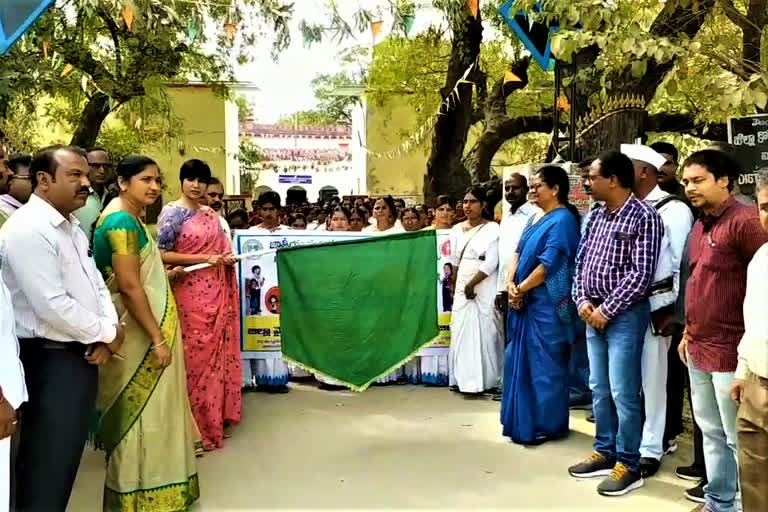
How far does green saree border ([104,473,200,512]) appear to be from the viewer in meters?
3.28

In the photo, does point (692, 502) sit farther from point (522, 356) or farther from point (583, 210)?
point (583, 210)

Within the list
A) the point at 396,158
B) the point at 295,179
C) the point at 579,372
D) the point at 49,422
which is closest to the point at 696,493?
the point at 579,372

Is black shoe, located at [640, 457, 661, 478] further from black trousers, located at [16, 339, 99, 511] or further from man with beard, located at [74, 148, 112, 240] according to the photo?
man with beard, located at [74, 148, 112, 240]

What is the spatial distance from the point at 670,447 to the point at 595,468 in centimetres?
73

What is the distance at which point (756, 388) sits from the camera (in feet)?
8.18

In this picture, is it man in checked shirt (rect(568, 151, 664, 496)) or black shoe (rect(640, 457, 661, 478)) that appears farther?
black shoe (rect(640, 457, 661, 478))

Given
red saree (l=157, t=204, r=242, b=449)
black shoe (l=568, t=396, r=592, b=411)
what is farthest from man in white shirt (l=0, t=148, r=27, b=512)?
black shoe (l=568, t=396, r=592, b=411)

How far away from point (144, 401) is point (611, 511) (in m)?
2.30

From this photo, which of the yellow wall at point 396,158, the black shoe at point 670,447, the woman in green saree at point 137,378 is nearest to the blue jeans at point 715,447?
the black shoe at point 670,447

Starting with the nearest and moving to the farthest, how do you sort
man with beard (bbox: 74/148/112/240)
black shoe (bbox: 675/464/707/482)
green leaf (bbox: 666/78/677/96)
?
green leaf (bbox: 666/78/677/96)
black shoe (bbox: 675/464/707/482)
man with beard (bbox: 74/148/112/240)

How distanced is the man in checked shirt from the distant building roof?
3547 centimetres

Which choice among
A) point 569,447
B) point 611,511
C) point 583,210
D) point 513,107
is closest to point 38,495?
point 611,511

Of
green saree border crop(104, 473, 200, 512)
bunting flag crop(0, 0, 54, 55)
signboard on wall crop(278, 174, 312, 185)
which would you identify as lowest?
→ green saree border crop(104, 473, 200, 512)

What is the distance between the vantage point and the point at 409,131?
792 inches
